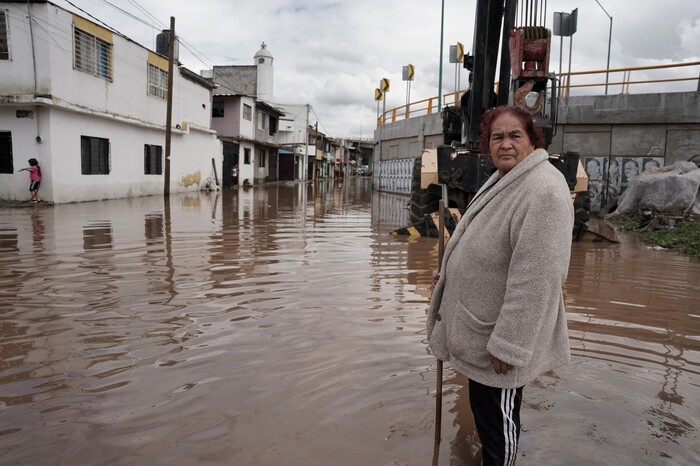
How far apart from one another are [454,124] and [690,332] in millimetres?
6628

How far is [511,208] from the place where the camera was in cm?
194

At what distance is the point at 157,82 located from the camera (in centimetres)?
2158

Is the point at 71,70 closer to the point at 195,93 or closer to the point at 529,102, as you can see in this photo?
the point at 195,93

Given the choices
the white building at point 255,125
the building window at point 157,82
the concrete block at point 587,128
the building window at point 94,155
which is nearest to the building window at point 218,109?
the white building at point 255,125

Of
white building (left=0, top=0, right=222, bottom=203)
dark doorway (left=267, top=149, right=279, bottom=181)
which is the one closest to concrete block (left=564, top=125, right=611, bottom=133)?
white building (left=0, top=0, right=222, bottom=203)

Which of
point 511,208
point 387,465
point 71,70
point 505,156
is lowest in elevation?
point 387,465

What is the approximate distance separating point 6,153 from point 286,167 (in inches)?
1257

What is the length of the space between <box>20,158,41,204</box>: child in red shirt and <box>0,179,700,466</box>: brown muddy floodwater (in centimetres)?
881

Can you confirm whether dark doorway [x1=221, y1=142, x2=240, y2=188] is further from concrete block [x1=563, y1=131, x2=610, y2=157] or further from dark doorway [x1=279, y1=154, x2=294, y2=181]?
concrete block [x1=563, y1=131, x2=610, y2=157]

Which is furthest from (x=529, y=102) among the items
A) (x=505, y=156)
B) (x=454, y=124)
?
(x=505, y=156)

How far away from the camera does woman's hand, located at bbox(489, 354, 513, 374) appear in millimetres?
1939

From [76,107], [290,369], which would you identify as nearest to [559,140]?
[76,107]

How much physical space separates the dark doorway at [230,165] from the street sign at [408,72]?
11.6 metres

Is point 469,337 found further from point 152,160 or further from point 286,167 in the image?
point 286,167
